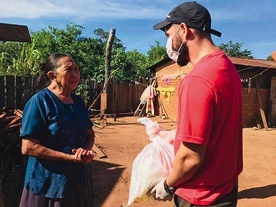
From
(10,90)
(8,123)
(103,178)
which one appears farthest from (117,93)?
(8,123)

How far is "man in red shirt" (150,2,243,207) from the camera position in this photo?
1.36 m

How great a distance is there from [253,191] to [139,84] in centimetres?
1145

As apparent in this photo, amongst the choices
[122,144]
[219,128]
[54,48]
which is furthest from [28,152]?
[54,48]

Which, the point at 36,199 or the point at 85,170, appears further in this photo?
the point at 85,170

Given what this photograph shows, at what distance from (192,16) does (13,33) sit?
2037 millimetres

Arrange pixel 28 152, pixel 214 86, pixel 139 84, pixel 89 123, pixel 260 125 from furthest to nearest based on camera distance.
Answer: pixel 139 84 → pixel 260 125 → pixel 89 123 → pixel 28 152 → pixel 214 86

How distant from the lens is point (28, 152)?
6.42 feet

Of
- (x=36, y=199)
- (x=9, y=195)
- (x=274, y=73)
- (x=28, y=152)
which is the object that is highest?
(x=274, y=73)

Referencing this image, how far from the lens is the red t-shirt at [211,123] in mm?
1357

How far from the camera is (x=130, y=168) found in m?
5.87

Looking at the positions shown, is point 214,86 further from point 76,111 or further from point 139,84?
point 139,84

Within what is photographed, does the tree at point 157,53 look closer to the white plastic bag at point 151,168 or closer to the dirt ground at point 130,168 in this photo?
the dirt ground at point 130,168

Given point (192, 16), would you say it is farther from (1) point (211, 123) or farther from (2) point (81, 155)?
Result: (2) point (81, 155)

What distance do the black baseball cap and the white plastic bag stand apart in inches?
31.6
